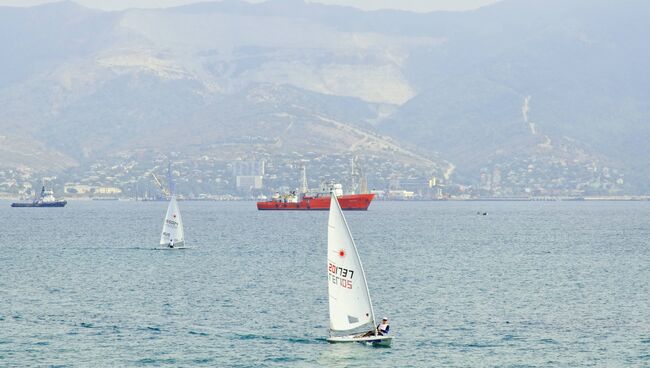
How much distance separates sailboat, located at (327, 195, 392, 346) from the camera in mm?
75125

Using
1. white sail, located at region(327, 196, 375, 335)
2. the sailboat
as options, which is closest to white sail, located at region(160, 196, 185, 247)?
the sailboat

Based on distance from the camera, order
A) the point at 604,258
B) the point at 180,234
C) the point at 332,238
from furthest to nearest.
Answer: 1. the point at 180,234
2. the point at 604,258
3. the point at 332,238

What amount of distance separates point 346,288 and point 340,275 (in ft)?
2.83

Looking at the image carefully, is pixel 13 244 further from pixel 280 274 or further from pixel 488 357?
pixel 488 357

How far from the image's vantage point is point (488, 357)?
262ft

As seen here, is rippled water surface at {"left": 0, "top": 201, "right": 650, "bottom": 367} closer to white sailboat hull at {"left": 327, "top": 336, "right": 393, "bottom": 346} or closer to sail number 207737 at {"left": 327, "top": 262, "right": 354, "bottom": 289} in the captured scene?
white sailboat hull at {"left": 327, "top": 336, "right": 393, "bottom": 346}

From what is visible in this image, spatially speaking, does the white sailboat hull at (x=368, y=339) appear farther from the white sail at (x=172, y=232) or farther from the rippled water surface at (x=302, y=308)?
the white sail at (x=172, y=232)

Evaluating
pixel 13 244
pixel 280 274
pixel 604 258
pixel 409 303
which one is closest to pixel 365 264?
pixel 280 274

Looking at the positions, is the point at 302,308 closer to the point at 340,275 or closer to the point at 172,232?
the point at 340,275

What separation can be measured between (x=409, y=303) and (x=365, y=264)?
41191mm

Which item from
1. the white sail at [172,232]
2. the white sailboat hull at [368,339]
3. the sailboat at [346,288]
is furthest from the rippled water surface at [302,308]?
the white sail at [172,232]

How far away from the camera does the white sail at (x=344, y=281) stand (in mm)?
75062

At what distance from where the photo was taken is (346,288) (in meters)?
77.2

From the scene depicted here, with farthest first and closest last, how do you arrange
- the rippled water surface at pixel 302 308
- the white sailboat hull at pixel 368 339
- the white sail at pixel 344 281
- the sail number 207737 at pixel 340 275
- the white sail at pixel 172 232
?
1. the white sail at pixel 172 232
2. the rippled water surface at pixel 302 308
3. the white sailboat hull at pixel 368 339
4. the sail number 207737 at pixel 340 275
5. the white sail at pixel 344 281
